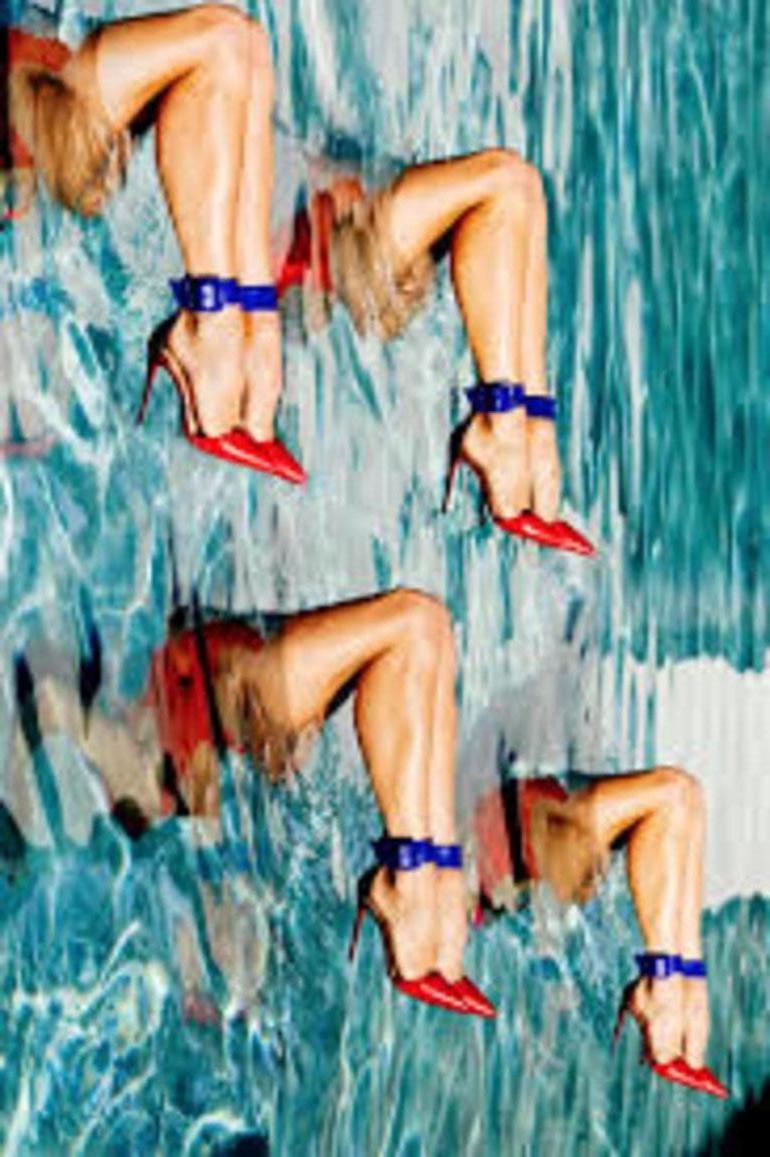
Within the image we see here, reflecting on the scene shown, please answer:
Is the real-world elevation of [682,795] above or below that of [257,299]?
below

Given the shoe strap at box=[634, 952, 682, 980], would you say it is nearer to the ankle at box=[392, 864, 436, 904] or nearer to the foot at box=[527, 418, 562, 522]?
the foot at box=[527, 418, 562, 522]

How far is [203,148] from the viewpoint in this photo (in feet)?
8.08

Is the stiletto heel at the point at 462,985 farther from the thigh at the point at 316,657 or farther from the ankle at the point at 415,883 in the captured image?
the thigh at the point at 316,657

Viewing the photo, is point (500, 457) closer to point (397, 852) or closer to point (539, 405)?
point (539, 405)

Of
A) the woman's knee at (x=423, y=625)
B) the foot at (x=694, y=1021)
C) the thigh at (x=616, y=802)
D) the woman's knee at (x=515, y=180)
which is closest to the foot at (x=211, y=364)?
the woman's knee at (x=423, y=625)

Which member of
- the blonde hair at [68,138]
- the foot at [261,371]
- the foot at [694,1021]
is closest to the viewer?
the blonde hair at [68,138]

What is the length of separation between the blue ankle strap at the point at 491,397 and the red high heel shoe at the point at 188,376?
49 centimetres

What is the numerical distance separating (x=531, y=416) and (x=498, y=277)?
169mm

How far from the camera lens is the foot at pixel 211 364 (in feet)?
8.08

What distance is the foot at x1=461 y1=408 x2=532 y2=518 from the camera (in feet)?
9.96

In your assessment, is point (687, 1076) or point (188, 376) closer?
point (188, 376)

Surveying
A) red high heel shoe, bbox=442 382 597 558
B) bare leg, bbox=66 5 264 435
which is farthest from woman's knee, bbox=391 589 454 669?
bare leg, bbox=66 5 264 435

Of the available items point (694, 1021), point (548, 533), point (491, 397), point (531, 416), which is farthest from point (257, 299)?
point (694, 1021)

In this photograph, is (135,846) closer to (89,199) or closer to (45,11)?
(89,199)
